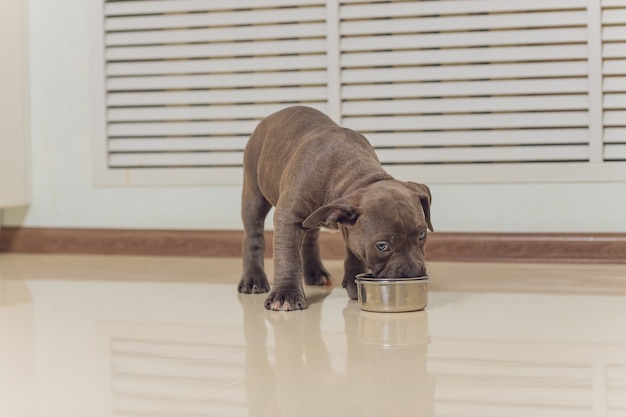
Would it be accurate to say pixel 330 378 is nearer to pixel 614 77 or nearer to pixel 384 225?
pixel 384 225

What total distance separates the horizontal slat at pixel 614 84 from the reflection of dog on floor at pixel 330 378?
187cm

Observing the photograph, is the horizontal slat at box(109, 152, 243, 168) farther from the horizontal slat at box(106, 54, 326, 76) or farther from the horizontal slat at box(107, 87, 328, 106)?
the horizontal slat at box(106, 54, 326, 76)

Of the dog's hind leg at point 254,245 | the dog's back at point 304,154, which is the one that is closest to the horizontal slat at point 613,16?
the dog's back at point 304,154

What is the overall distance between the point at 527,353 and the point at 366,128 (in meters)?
2.14

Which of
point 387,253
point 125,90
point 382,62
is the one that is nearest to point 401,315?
point 387,253

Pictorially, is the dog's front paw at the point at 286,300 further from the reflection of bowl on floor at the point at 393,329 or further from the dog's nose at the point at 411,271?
the dog's nose at the point at 411,271

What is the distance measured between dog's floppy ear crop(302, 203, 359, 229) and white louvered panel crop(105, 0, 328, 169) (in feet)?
5.48

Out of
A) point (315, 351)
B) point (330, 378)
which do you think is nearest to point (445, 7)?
point (315, 351)

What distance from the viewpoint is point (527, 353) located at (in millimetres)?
2031

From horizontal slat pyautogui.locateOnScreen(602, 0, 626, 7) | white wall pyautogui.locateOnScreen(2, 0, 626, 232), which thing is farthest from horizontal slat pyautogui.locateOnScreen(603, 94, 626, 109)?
white wall pyautogui.locateOnScreen(2, 0, 626, 232)

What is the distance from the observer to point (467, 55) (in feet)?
12.8

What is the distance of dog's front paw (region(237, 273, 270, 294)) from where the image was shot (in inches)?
121

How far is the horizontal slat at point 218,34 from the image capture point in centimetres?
411

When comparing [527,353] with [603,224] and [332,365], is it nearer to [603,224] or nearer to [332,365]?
[332,365]
